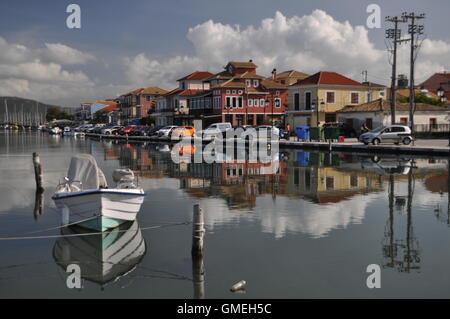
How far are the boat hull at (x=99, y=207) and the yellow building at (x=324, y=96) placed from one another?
4895cm

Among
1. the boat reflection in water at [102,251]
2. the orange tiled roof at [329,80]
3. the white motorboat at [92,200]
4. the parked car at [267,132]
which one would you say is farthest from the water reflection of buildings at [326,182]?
the orange tiled roof at [329,80]

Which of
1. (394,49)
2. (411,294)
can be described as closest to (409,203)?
(411,294)

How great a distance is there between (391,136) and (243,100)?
121 ft

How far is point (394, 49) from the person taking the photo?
46.6m

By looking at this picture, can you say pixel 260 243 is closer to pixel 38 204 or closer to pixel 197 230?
pixel 197 230

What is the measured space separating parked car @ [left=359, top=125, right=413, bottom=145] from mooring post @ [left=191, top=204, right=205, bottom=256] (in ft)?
110

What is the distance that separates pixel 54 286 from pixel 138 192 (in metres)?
4.67

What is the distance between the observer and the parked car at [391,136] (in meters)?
42.6

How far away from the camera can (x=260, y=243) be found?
1333 cm

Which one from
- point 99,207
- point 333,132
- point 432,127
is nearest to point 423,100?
point 432,127

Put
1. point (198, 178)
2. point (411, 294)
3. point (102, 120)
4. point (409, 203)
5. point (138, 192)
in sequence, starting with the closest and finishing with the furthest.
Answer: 1. point (411, 294)
2. point (138, 192)
3. point (409, 203)
4. point (198, 178)
5. point (102, 120)

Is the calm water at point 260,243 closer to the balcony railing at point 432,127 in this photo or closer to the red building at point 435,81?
the balcony railing at point 432,127

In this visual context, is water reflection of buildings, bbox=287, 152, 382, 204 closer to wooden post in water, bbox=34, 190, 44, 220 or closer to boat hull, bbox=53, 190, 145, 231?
boat hull, bbox=53, 190, 145, 231
